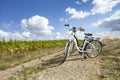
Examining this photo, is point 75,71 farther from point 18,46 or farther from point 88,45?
point 18,46

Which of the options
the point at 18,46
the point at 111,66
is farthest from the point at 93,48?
the point at 18,46

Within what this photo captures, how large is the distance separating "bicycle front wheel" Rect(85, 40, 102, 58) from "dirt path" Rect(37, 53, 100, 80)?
755 millimetres

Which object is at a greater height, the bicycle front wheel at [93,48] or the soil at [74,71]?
the bicycle front wheel at [93,48]

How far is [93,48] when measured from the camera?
9.16 meters

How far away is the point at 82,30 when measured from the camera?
9.23 meters

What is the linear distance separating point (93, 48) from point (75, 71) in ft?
6.68

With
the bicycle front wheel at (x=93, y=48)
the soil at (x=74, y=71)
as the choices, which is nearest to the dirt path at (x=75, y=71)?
the soil at (x=74, y=71)

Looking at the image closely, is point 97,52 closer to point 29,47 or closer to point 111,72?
point 111,72

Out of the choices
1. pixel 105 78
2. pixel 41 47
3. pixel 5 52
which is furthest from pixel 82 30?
pixel 41 47

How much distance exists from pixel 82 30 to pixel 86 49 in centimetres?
77

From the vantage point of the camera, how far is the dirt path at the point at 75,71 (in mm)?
6910

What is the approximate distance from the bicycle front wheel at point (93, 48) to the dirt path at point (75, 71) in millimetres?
755

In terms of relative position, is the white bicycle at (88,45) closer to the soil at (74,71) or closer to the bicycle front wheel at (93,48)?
the bicycle front wheel at (93,48)

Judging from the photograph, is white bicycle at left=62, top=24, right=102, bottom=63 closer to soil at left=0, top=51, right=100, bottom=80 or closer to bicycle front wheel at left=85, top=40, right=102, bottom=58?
bicycle front wheel at left=85, top=40, right=102, bottom=58
